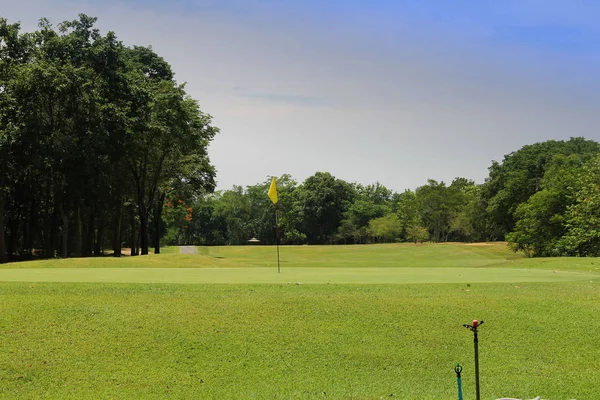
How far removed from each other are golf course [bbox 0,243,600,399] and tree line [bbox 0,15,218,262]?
2457cm

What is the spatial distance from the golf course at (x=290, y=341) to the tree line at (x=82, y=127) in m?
24.6

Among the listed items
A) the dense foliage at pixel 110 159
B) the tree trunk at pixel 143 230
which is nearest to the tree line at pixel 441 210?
the dense foliage at pixel 110 159

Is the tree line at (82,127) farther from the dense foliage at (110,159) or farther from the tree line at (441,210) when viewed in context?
the tree line at (441,210)

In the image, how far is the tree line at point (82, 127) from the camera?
39.3 metres

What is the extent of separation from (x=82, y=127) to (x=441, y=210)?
7981 centimetres

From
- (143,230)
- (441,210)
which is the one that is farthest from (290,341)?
(441,210)

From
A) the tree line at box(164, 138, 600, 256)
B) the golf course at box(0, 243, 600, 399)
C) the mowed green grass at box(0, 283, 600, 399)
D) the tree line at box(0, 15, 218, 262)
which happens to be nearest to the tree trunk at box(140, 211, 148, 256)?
the tree line at box(0, 15, 218, 262)

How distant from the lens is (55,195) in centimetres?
4475

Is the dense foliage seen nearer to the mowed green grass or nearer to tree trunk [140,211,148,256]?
tree trunk [140,211,148,256]

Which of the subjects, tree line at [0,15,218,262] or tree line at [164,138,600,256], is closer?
tree line at [0,15,218,262]

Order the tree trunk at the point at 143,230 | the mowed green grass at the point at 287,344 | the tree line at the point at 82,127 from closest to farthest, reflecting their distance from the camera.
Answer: the mowed green grass at the point at 287,344
the tree line at the point at 82,127
the tree trunk at the point at 143,230

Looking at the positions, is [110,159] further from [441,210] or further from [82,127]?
[441,210]

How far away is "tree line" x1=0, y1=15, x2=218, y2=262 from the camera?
39.3 metres

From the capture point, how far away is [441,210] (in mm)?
109750
